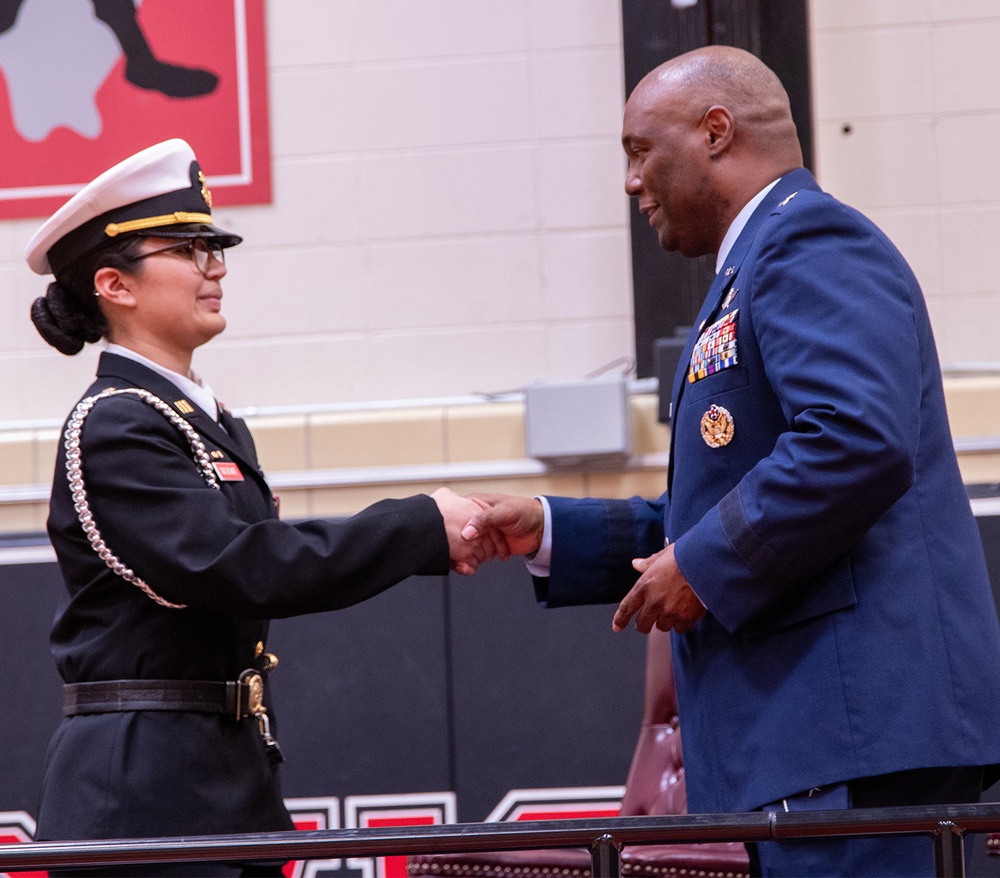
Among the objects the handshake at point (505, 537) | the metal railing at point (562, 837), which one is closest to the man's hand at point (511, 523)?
the handshake at point (505, 537)

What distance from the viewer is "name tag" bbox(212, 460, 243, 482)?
184 cm

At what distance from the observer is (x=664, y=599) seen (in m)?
1.50

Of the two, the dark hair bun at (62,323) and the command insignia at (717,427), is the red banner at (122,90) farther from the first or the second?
the command insignia at (717,427)

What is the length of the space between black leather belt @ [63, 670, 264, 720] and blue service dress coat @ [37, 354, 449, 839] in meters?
0.01

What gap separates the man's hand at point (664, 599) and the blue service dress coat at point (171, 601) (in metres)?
0.40

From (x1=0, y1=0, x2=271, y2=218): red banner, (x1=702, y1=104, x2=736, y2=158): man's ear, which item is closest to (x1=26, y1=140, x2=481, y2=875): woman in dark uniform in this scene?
(x1=702, y1=104, x2=736, y2=158): man's ear

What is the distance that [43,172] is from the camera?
3543 mm

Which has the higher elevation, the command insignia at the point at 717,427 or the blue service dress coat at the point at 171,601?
the command insignia at the point at 717,427

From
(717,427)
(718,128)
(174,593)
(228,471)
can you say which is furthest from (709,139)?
(174,593)

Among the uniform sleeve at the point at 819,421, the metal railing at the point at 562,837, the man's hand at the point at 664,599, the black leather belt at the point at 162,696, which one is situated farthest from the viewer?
the black leather belt at the point at 162,696

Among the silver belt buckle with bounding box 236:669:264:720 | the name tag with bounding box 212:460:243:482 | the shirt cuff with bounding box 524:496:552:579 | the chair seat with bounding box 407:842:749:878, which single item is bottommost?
the chair seat with bounding box 407:842:749:878

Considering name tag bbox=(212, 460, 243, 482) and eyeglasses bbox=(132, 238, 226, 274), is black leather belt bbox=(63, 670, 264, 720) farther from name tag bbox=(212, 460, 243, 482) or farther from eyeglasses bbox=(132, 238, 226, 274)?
eyeglasses bbox=(132, 238, 226, 274)

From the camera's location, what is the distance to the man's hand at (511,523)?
6.33ft

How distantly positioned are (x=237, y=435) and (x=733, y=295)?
32.5 inches
